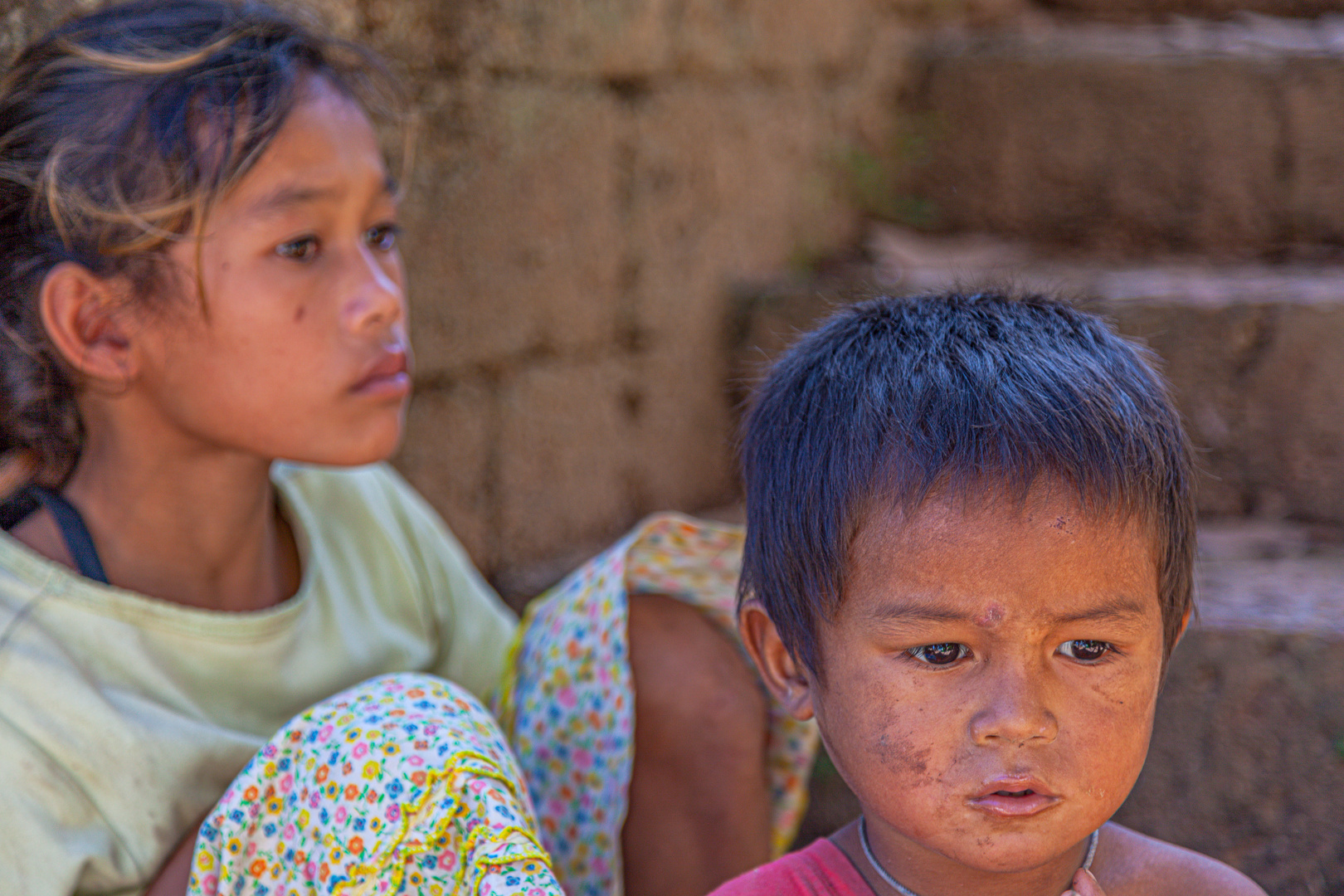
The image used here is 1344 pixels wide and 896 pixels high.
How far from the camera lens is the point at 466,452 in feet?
7.39

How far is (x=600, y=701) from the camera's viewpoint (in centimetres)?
163

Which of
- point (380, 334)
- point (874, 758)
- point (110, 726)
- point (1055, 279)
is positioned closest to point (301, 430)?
point (380, 334)

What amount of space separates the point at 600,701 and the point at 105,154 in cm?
93

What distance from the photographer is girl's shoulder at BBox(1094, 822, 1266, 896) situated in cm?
129

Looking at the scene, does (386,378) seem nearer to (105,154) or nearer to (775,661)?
(105,154)

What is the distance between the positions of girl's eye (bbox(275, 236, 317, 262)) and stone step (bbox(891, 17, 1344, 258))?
182 centimetres

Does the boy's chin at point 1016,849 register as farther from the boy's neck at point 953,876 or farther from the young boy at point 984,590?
the boy's neck at point 953,876

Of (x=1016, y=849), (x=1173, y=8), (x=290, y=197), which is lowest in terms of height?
(x=1016, y=849)

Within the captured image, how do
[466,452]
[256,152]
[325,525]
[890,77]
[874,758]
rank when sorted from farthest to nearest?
1. [890,77]
2. [466,452]
3. [325,525]
4. [256,152]
5. [874,758]

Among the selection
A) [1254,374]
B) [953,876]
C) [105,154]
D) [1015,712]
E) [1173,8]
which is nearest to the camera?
[1015,712]

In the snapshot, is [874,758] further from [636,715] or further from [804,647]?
[636,715]

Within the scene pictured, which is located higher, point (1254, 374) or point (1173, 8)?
point (1173, 8)

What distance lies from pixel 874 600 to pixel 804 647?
0.44 ft

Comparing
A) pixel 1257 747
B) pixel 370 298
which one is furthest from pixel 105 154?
pixel 1257 747
